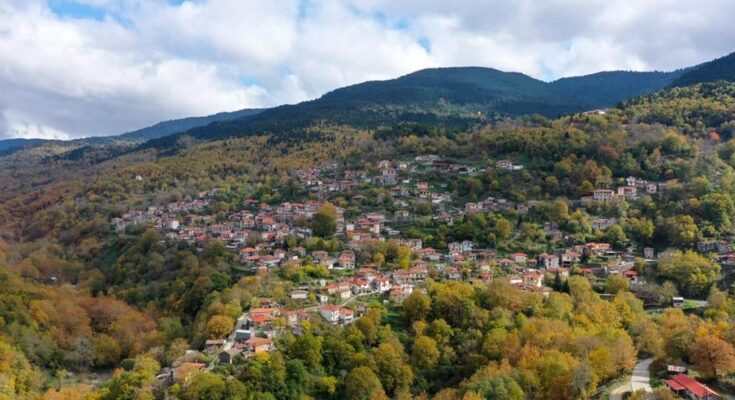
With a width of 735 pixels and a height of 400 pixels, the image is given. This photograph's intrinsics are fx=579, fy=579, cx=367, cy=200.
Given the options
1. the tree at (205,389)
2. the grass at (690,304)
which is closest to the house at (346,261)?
the tree at (205,389)

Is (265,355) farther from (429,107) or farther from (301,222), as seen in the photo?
(429,107)

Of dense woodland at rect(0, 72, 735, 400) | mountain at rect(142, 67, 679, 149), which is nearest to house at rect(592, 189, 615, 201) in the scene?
dense woodland at rect(0, 72, 735, 400)

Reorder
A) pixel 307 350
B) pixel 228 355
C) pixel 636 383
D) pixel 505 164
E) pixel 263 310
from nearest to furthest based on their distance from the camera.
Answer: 1. pixel 636 383
2. pixel 307 350
3. pixel 228 355
4. pixel 263 310
5. pixel 505 164

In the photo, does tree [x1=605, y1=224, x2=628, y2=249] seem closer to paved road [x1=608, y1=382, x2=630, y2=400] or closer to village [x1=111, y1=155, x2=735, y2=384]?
village [x1=111, y1=155, x2=735, y2=384]

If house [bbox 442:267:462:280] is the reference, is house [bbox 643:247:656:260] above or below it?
below

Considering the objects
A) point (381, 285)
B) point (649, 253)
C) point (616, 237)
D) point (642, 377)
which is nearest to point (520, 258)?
point (616, 237)

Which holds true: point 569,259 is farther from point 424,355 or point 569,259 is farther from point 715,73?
point 715,73

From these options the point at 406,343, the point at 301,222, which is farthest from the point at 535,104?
the point at 406,343
